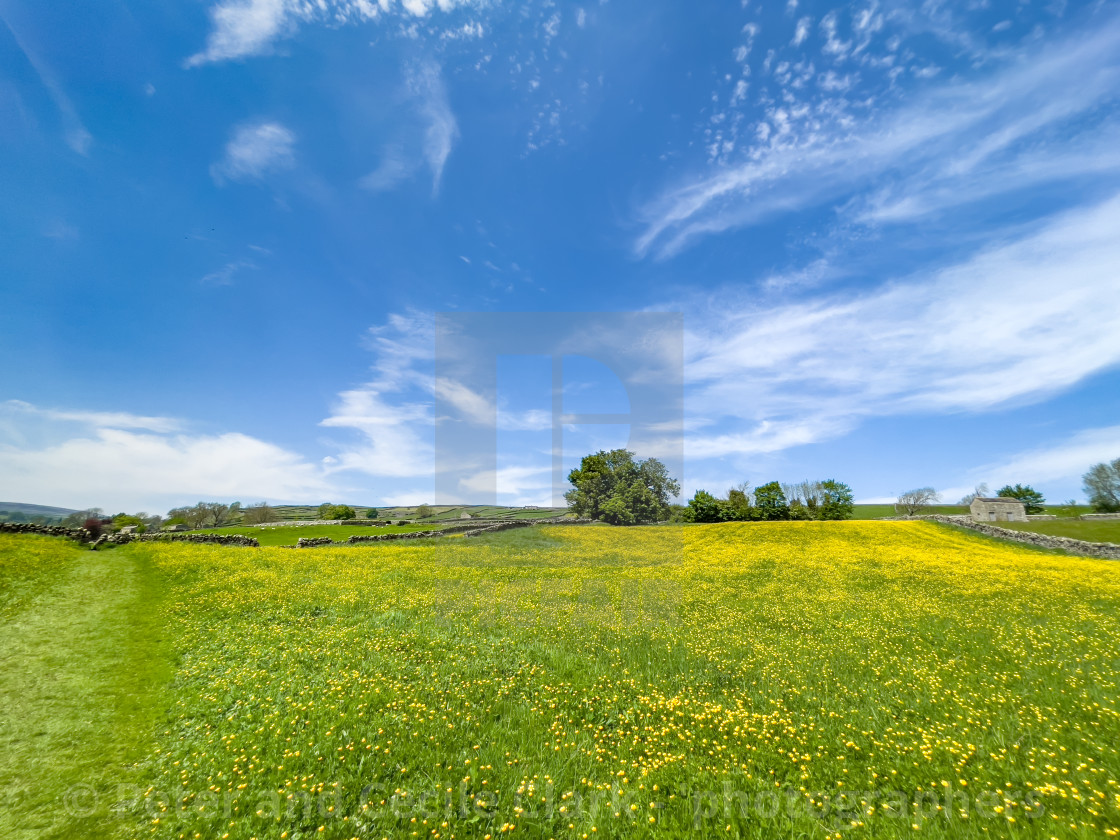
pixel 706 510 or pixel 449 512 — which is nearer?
pixel 706 510

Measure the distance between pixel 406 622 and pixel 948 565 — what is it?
2941cm

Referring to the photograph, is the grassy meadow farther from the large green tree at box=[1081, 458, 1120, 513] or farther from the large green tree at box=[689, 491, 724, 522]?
the large green tree at box=[1081, 458, 1120, 513]

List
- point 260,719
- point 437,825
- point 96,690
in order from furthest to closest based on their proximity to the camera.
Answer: point 96,690 < point 260,719 < point 437,825

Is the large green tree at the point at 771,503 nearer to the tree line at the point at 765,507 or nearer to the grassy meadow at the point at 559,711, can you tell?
the tree line at the point at 765,507

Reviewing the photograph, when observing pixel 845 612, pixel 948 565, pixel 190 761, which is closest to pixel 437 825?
pixel 190 761

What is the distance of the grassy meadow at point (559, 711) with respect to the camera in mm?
5949

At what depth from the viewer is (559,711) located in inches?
344

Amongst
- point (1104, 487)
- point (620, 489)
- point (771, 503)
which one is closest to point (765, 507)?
point (771, 503)

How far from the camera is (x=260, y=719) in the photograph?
840 centimetres

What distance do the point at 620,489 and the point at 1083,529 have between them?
50.0 meters

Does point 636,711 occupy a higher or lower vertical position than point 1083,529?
lower

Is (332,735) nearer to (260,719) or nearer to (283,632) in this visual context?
(260,719)

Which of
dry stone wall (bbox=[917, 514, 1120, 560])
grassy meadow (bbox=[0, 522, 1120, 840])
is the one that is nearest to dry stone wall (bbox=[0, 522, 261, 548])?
grassy meadow (bbox=[0, 522, 1120, 840])

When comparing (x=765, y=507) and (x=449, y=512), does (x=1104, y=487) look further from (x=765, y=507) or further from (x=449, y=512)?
(x=449, y=512)
